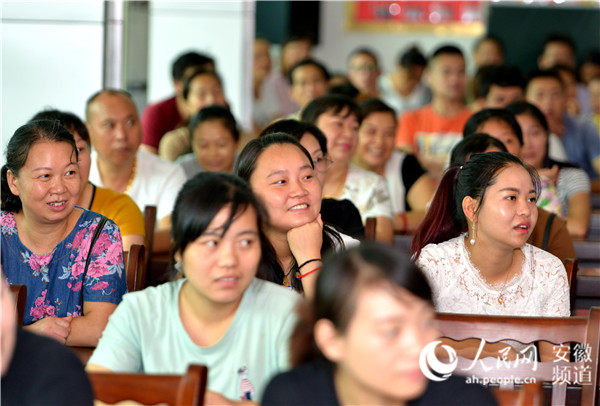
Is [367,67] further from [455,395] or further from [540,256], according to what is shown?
[455,395]

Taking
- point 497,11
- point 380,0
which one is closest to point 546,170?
point 497,11

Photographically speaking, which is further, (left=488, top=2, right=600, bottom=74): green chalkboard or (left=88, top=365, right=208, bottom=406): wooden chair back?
(left=488, top=2, right=600, bottom=74): green chalkboard

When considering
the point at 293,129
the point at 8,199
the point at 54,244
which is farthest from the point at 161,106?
the point at 54,244

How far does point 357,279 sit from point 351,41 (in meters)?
9.32

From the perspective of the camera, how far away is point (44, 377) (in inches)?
55.7

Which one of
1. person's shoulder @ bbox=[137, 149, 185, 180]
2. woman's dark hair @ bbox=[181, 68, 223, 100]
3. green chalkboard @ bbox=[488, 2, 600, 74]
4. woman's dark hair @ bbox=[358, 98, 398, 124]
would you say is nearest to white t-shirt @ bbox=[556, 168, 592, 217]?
woman's dark hair @ bbox=[358, 98, 398, 124]

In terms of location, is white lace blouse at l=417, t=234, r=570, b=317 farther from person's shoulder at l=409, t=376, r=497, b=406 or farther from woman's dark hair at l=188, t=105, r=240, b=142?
woman's dark hair at l=188, t=105, r=240, b=142

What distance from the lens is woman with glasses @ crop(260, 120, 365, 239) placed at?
2922 millimetres

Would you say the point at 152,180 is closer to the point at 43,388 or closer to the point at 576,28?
the point at 43,388

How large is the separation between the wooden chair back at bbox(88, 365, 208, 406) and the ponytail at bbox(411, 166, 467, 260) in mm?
1303

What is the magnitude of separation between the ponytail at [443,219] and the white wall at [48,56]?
2.21 meters

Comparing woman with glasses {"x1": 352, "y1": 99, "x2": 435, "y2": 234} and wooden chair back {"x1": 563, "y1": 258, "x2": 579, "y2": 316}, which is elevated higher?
woman with glasses {"x1": 352, "y1": 99, "x2": 435, "y2": 234}

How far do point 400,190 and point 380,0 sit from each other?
6423 millimetres

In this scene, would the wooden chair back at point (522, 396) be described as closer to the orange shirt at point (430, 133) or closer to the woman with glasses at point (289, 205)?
the woman with glasses at point (289, 205)
